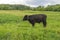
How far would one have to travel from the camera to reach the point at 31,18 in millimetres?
22172

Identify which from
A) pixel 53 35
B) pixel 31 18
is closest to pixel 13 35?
pixel 53 35

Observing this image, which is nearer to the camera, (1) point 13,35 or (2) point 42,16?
(1) point 13,35

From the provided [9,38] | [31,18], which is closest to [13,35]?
[9,38]

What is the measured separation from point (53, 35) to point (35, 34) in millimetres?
1320

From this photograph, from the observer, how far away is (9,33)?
16609mm

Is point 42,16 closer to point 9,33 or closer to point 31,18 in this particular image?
point 31,18

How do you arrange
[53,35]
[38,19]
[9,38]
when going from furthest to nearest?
[38,19] → [53,35] → [9,38]

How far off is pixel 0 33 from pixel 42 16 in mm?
6599

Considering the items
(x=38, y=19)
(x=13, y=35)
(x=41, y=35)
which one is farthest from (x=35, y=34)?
(x=38, y=19)

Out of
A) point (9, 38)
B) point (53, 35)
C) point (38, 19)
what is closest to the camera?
point (9, 38)

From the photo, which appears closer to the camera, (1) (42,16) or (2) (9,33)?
(2) (9,33)

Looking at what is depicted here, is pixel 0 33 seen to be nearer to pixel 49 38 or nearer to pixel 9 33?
pixel 9 33

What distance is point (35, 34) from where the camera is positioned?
16.9 metres

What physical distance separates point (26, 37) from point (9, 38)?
1.11 m
